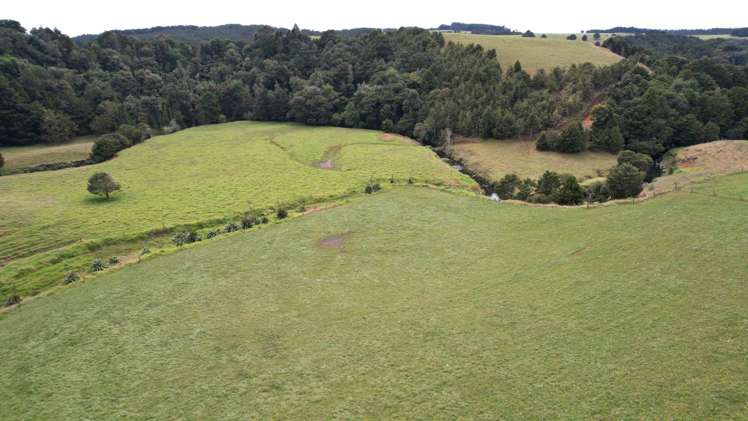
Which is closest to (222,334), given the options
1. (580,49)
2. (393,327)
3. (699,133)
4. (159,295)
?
(159,295)

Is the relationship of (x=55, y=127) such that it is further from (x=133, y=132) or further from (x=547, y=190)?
(x=547, y=190)

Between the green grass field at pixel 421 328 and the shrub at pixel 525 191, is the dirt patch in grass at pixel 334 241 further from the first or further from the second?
the shrub at pixel 525 191

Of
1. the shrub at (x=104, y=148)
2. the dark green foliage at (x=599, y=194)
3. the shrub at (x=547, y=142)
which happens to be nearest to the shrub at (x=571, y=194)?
the dark green foliage at (x=599, y=194)

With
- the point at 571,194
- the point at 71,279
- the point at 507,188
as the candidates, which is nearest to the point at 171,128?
the point at 71,279

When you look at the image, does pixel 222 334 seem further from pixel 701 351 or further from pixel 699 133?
pixel 699 133

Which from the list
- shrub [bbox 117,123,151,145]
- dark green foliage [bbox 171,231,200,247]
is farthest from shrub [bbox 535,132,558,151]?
shrub [bbox 117,123,151,145]

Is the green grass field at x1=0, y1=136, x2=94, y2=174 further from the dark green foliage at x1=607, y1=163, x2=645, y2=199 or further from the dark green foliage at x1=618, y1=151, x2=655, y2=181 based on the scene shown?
the dark green foliage at x1=618, y1=151, x2=655, y2=181
